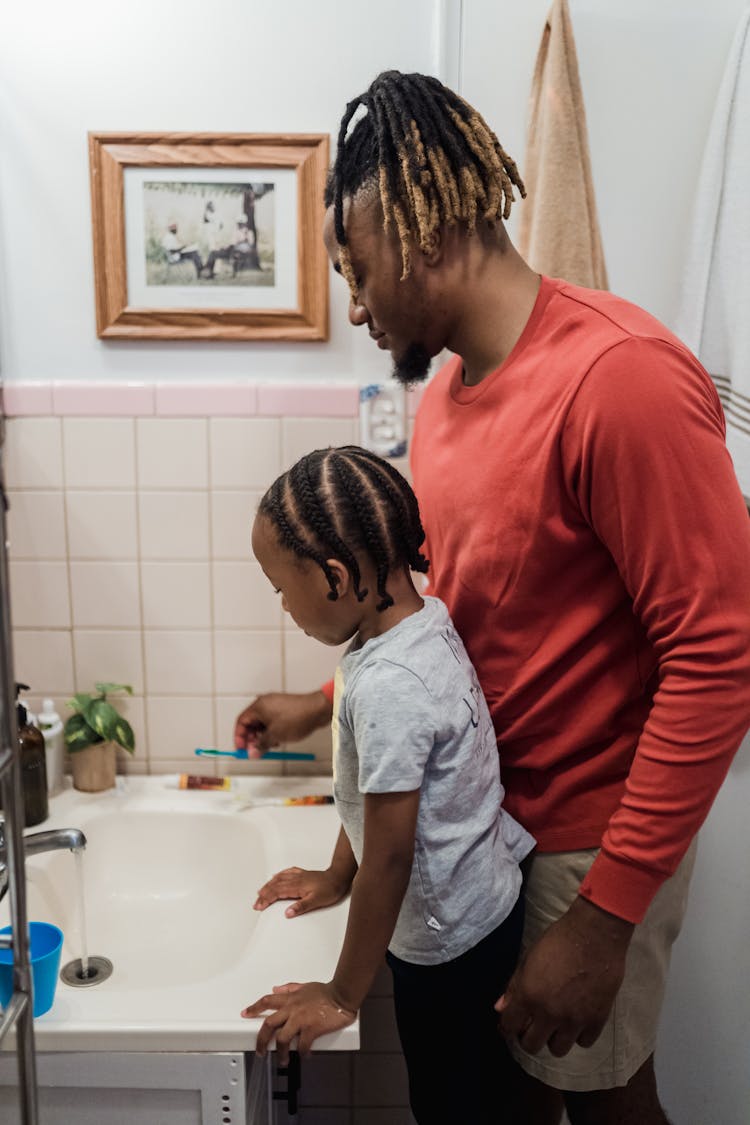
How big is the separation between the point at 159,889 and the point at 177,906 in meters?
0.05

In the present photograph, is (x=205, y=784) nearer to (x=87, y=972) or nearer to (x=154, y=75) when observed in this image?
(x=87, y=972)

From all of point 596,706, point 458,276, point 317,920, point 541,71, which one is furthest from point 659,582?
point 541,71

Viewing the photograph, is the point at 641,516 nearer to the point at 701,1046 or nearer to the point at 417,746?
the point at 417,746

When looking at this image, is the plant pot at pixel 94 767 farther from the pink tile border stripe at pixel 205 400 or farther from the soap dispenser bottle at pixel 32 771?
the pink tile border stripe at pixel 205 400

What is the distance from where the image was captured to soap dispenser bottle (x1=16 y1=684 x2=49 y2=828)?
1383 mm

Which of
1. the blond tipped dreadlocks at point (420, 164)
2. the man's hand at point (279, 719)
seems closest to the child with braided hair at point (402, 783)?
the blond tipped dreadlocks at point (420, 164)

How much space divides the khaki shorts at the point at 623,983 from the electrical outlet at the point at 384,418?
69 cm

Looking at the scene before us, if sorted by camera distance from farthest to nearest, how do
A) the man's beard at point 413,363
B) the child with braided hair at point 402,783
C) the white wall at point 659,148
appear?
the white wall at point 659,148, the man's beard at point 413,363, the child with braided hair at point 402,783

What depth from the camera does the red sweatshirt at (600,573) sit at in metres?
0.79

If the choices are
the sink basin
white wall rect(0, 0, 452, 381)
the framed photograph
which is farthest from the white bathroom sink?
white wall rect(0, 0, 452, 381)

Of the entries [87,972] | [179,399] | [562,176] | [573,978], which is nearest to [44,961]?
[87,972]

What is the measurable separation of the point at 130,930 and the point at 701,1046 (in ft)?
2.98

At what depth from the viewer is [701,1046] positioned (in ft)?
4.73

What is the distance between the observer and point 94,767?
4.88ft
